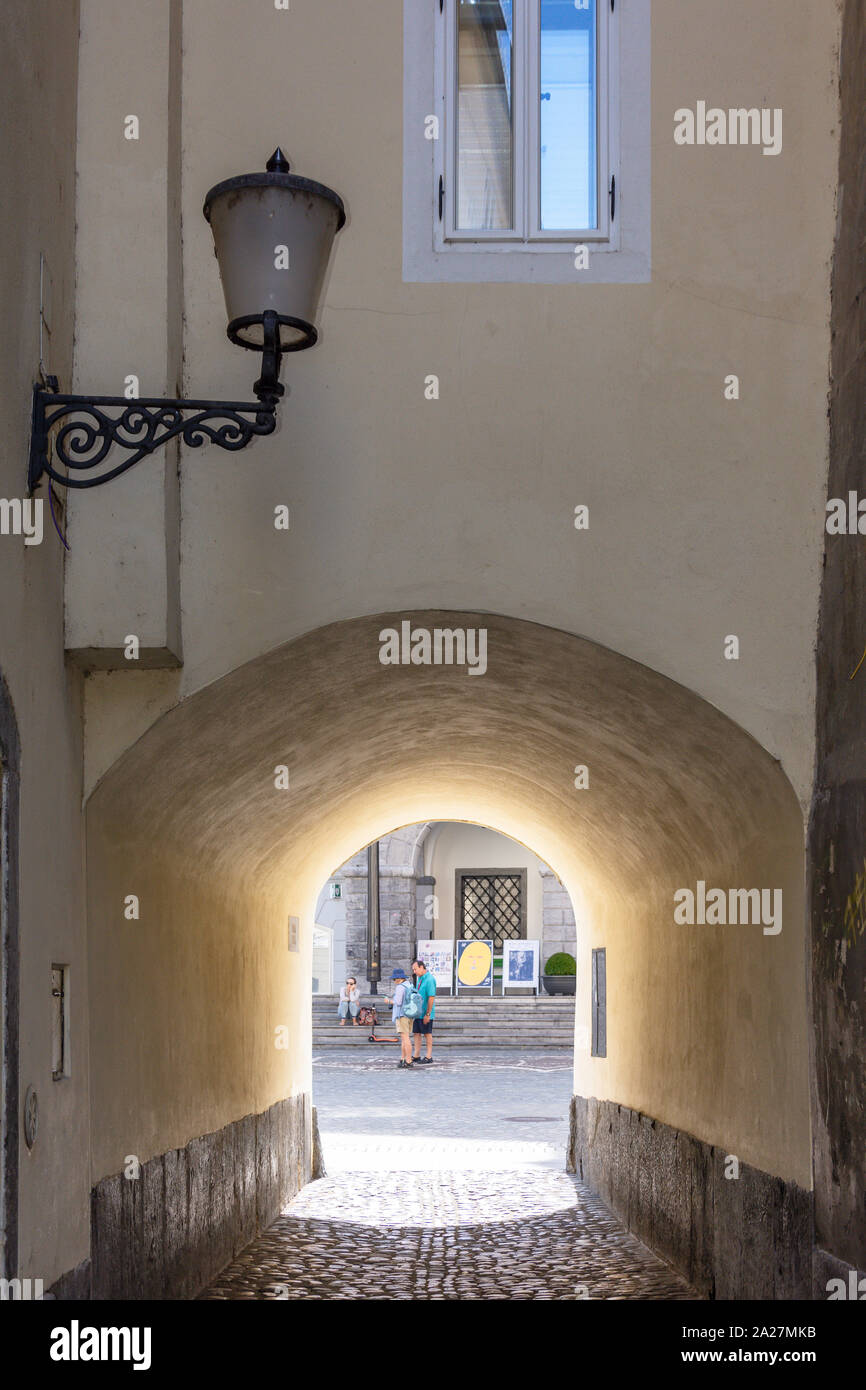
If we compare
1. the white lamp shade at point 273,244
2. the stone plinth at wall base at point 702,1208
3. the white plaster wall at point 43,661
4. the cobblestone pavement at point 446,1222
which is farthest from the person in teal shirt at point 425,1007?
the white lamp shade at point 273,244

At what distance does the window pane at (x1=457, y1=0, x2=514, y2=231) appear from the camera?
6.44 m

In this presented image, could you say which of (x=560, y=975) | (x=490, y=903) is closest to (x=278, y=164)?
(x=560, y=975)

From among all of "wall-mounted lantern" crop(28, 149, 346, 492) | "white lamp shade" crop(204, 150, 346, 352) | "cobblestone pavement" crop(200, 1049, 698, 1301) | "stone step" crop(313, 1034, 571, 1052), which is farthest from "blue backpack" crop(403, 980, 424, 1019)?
"white lamp shade" crop(204, 150, 346, 352)

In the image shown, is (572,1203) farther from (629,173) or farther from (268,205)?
(268,205)

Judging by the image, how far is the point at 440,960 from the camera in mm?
31578

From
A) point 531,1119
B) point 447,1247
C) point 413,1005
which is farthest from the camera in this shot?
point 413,1005

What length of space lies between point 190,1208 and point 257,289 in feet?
15.9

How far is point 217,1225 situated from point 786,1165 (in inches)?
147

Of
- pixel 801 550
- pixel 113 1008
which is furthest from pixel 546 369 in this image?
pixel 113 1008

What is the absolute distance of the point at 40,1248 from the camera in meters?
4.97

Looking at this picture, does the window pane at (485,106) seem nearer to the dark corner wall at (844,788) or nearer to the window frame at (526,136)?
the window frame at (526,136)

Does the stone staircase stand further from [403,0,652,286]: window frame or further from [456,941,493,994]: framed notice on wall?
[403,0,652,286]: window frame

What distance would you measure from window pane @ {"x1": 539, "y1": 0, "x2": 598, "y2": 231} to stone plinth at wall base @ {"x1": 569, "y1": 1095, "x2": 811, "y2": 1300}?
400cm

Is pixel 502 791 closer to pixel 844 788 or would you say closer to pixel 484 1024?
pixel 844 788
